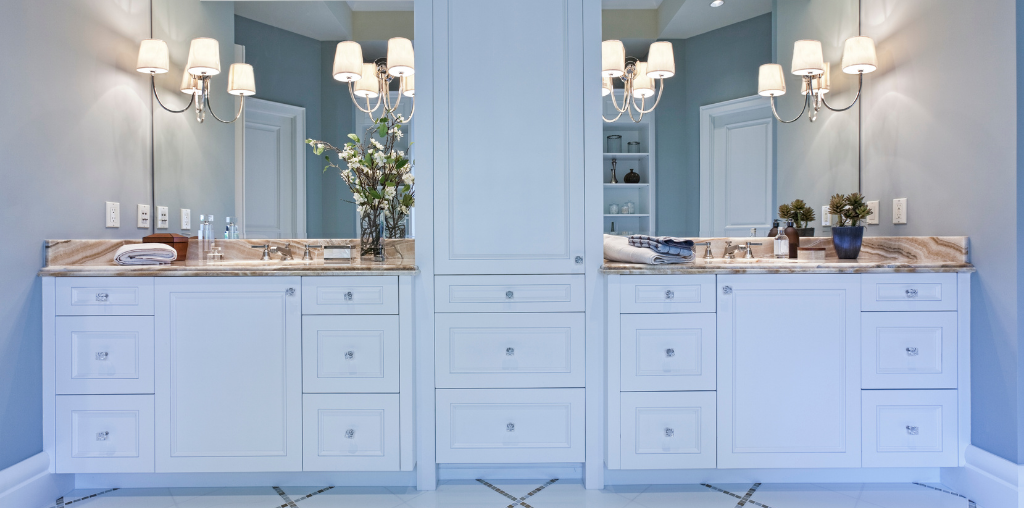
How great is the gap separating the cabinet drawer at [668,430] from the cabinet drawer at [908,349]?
23.3 inches

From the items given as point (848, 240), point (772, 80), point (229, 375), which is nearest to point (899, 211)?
point (848, 240)

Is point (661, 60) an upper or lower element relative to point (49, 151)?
upper

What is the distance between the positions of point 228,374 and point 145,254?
2.01ft

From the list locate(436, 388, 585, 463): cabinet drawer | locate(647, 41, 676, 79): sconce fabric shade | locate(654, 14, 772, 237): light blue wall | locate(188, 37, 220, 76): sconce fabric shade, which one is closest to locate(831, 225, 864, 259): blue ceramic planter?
locate(654, 14, 772, 237): light blue wall

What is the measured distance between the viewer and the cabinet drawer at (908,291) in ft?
6.03

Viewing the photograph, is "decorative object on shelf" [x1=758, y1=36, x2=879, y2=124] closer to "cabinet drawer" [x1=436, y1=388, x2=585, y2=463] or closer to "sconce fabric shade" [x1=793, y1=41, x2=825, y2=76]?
"sconce fabric shade" [x1=793, y1=41, x2=825, y2=76]

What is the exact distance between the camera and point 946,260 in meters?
1.92

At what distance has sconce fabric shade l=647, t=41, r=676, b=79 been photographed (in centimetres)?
239

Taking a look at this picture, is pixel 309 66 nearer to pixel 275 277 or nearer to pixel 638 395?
pixel 275 277

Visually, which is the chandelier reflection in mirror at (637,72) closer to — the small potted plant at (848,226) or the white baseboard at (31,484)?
the small potted plant at (848,226)

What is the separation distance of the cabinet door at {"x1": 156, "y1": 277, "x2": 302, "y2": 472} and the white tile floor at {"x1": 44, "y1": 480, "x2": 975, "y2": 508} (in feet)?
0.45

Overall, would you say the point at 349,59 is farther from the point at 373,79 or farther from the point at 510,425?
the point at 510,425

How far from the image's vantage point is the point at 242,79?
7.86 feet

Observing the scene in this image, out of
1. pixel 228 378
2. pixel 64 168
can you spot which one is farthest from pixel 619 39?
pixel 64 168
